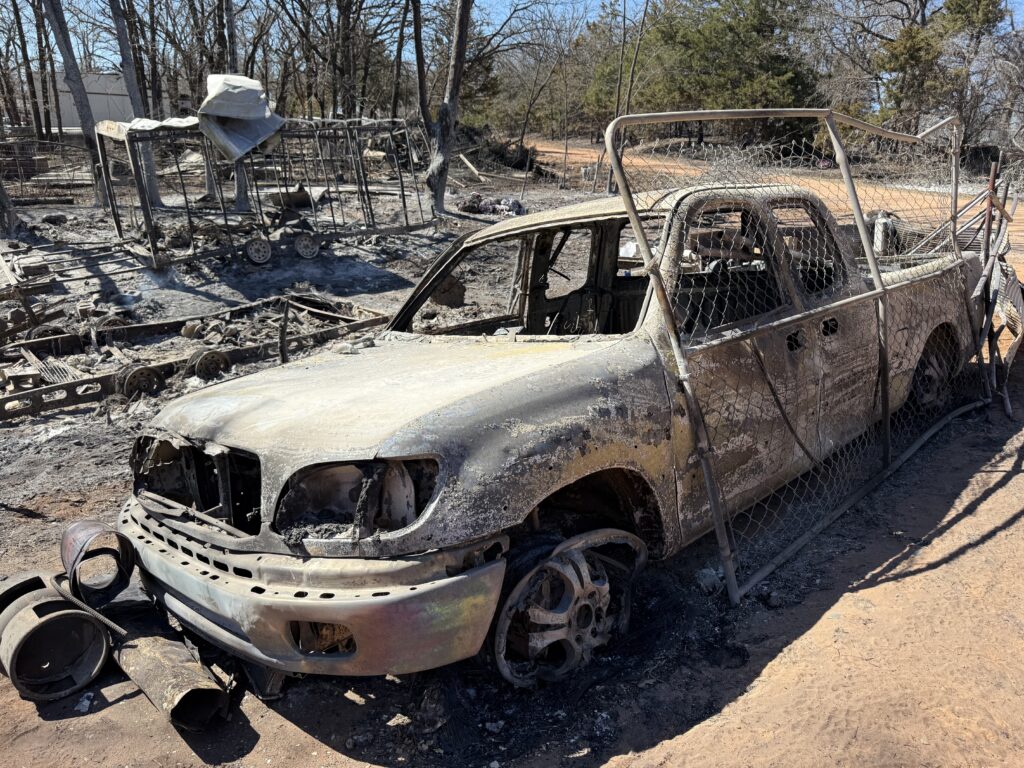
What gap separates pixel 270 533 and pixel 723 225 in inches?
99.0

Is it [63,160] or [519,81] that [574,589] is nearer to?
[63,160]

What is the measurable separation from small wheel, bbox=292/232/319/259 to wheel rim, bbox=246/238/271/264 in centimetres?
55

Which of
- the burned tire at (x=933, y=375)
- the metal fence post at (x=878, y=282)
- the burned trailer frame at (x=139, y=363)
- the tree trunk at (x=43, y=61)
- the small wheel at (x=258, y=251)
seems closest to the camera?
the metal fence post at (x=878, y=282)

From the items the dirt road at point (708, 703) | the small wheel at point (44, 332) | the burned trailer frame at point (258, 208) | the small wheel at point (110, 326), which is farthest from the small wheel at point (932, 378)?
the burned trailer frame at point (258, 208)

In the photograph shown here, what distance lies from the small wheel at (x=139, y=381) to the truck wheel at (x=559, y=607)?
5.65 m

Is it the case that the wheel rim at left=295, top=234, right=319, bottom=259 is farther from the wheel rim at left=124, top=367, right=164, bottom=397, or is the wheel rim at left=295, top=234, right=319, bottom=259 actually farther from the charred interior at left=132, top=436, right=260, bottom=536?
the charred interior at left=132, top=436, right=260, bottom=536

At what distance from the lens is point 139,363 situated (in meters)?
7.67

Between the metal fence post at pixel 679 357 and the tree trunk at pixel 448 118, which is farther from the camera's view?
the tree trunk at pixel 448 118

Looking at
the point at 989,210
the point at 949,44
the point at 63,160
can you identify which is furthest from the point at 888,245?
the point at 63,160

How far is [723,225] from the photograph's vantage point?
12.5 ft

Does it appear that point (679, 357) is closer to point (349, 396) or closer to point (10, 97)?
point (349, 396)

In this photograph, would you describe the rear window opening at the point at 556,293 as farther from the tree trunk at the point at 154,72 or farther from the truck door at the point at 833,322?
the tree trunk at the point at 154,72

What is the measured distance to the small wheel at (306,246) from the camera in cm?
1358

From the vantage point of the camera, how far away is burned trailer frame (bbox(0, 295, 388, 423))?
695cm
